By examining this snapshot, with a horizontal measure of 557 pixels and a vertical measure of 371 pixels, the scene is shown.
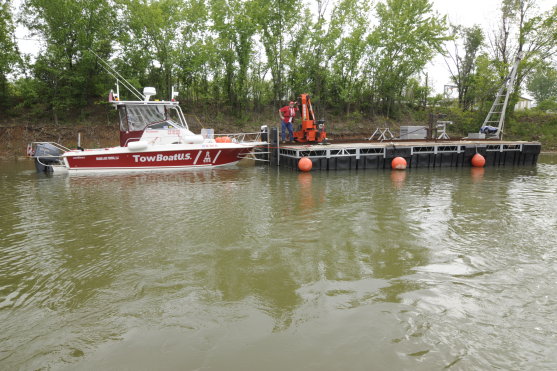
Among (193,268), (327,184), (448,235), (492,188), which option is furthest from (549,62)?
(193,268)

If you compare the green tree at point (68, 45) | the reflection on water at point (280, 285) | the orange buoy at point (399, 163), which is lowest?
the reflection on water at point (280, 285)

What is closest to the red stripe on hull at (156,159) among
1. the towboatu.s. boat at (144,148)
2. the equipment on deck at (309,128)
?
the towboatu.s. boat at (144,148)

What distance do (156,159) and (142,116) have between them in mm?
1743

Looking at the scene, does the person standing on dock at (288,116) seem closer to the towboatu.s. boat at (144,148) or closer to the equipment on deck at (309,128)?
the equipment on deck at (309,128)

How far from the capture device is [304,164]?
13.0 metres

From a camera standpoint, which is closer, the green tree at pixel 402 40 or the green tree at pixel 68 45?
the green tree at pixel 68 45

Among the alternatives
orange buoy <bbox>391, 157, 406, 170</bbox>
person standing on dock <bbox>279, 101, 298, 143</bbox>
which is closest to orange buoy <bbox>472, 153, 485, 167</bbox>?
orange buoy <bbox>391, 157, 406, 170</bbox>

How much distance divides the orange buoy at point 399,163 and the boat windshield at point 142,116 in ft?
29.7

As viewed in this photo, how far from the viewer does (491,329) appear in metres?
2.75

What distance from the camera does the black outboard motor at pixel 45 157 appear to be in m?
12.7

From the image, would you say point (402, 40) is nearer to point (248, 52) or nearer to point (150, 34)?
point (248, 52)

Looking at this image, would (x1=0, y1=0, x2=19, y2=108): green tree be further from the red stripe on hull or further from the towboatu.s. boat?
the red stripe on hull

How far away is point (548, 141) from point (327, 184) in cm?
2257

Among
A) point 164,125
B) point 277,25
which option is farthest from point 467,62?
point 164,125
